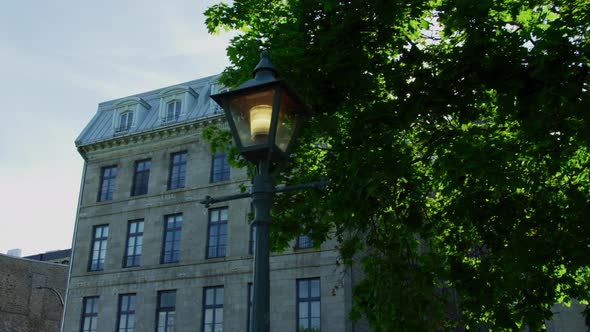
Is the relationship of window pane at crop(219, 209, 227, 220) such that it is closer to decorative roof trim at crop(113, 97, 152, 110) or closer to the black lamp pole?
decorative roof trim at crop(113, 97, 152, 110)

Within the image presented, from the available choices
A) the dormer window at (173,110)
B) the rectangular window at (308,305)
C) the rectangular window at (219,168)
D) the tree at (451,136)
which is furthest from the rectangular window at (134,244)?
the tree at (451,136)

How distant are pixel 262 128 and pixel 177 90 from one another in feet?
90.4

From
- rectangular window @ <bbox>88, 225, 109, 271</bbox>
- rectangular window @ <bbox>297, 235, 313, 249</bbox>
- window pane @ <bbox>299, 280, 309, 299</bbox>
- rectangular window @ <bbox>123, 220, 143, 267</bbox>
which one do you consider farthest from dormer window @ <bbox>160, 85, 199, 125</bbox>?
window pane @ <bbox>299, 280, 309, 299</bbox>

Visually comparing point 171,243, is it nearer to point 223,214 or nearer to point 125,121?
point 223,214

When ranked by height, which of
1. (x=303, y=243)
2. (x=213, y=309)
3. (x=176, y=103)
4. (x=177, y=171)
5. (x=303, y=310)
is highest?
(x=176, y=103)

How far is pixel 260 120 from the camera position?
5.87m

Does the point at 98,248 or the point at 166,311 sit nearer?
the point at 166,311

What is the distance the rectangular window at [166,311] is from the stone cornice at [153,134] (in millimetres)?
7900

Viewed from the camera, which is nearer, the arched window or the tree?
the tree

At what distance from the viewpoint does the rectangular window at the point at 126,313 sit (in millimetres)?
28891

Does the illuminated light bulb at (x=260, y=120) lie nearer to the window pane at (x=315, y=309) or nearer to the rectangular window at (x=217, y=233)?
the window pane at (x=315, y=309)

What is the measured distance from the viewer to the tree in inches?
381

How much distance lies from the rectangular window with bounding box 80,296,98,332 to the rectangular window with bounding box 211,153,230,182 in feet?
27.6

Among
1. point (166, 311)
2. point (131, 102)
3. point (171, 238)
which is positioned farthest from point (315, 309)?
point (131, 102)
